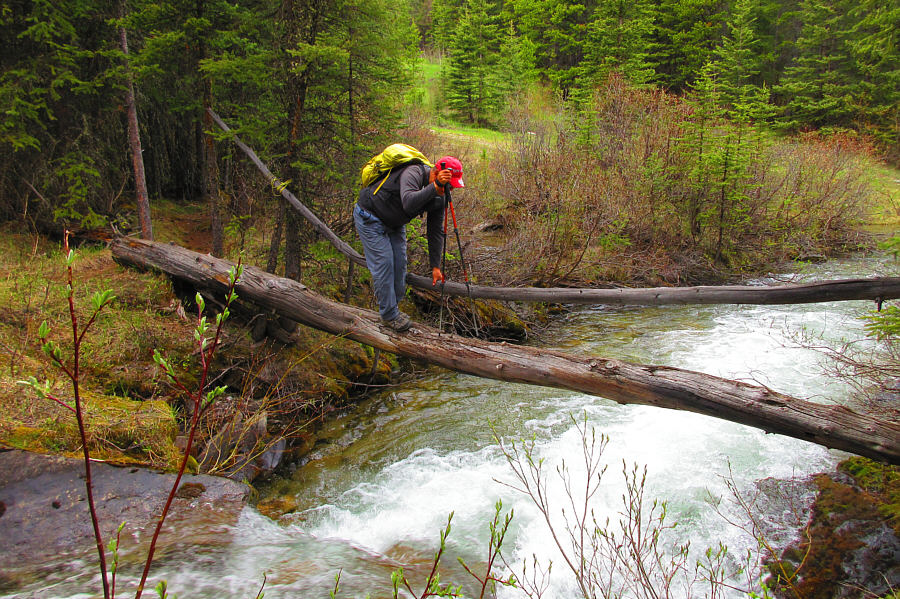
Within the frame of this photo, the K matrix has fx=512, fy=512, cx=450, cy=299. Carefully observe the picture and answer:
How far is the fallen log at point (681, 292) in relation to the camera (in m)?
4.07

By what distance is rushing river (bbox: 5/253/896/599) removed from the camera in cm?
339

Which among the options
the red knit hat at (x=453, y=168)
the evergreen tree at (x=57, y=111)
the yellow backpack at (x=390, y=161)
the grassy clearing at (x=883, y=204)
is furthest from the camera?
the grassy clearing at (x=883, y=204)

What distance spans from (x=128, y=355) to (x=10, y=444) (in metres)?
2.25

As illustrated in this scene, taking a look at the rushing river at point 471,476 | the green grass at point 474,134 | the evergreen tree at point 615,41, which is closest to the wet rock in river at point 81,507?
the rushing river at point 471,476

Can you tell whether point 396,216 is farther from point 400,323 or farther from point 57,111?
point 57,111

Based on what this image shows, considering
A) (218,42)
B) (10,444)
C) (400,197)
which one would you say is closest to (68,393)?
(10,444)

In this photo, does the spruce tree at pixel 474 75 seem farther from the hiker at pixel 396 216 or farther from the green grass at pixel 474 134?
the hiker at pixel 396 216

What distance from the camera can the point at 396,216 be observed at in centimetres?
537

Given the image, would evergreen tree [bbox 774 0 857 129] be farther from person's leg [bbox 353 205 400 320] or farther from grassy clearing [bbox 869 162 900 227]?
person's leg [bbox 353 205 400 320]

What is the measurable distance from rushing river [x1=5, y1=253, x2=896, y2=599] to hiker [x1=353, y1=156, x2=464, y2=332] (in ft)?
5.51

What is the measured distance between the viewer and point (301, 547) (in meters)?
3.73

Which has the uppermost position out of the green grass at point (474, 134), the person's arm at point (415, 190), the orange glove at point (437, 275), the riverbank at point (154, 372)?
the green grass at point (474, 134)

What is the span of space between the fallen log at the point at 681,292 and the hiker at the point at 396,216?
0.66m

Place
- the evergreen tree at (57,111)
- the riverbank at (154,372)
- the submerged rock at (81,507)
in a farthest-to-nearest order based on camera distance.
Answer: the evergreen tree at (57,111) < the riverbank at (154,372) < the submerged rock at (81,507)
